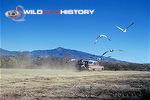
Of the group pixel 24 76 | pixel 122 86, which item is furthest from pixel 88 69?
pixel 24 76

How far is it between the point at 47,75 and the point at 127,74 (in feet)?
10.9

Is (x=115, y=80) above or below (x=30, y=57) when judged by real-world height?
below

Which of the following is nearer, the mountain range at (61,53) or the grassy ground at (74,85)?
the grassy ground at (74,85)

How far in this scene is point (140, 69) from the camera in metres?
15.5

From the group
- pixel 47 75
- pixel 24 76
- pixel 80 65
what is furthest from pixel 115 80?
pixel 24 76

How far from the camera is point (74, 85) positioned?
1513cm

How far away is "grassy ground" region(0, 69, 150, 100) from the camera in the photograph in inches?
588

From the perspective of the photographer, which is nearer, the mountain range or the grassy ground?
the grassy ground

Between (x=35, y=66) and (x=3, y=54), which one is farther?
(x=35, y=66)

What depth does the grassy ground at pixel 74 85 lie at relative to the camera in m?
14.9

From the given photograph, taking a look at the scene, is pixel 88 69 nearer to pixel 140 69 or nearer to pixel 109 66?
pixel 109 66

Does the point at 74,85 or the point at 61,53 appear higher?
the point at 61,53

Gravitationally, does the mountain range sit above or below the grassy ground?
above

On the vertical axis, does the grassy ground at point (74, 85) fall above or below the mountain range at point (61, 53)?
below
